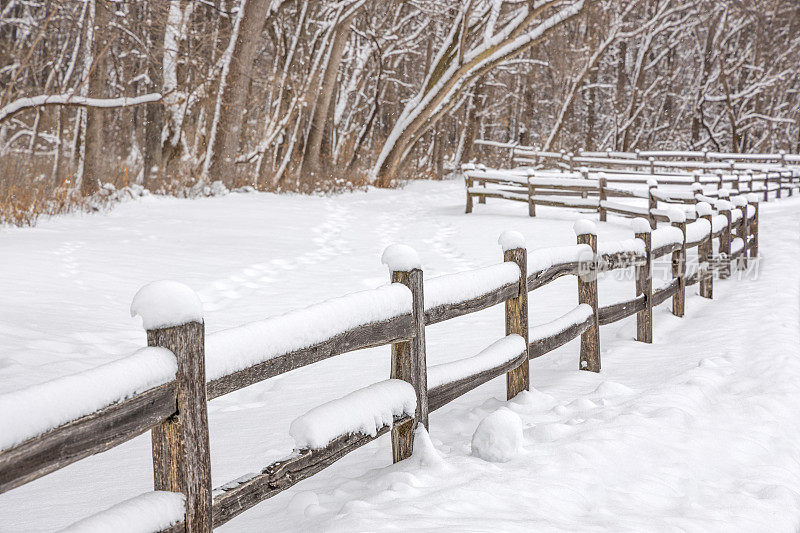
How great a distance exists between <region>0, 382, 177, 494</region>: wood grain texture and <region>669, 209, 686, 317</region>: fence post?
6739 millimetres

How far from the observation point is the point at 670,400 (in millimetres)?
4727

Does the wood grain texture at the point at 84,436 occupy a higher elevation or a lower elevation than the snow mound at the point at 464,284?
lower

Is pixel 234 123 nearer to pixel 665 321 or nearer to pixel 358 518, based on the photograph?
pixel 665 321

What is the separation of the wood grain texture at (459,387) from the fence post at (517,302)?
0.23 meters

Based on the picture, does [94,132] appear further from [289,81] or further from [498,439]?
[498,439]

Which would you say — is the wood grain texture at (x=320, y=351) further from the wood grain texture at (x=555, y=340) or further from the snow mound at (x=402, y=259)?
the wood grain texture at (x=555, y=340)

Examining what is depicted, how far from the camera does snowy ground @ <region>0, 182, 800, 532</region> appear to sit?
3273mm

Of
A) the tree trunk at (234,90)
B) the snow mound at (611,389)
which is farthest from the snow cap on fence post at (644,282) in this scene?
the tree trunk at (234,90)

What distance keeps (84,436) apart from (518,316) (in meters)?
3.21

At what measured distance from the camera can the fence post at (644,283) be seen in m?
6.80

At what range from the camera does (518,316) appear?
4.77 meters

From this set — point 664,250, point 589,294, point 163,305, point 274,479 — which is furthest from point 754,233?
point 163,305

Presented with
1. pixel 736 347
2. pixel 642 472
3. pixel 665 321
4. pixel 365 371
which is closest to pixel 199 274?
pixel 365 371

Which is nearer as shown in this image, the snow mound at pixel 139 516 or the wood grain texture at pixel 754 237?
the snow mound at pixel 139 516
